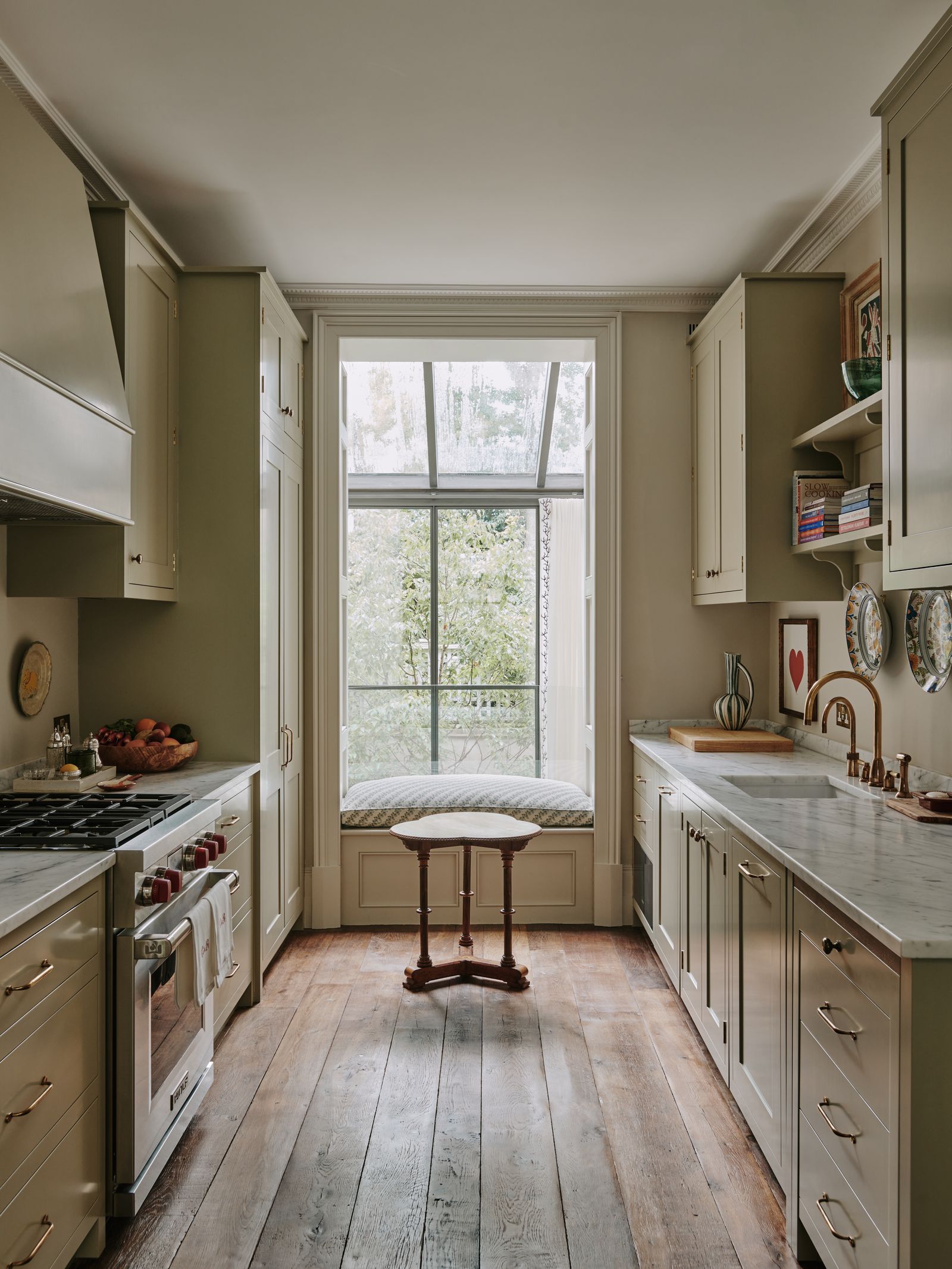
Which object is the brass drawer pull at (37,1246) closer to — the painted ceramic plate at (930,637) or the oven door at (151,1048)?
the oven door at (151,1048)

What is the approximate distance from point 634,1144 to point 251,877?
1.53 metres

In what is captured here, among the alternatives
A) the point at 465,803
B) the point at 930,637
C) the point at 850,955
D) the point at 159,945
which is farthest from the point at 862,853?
the point at 465,803

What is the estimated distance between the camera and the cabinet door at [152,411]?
2.79 metres

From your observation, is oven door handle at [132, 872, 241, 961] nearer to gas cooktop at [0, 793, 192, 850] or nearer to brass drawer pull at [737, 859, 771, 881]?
gas cooktop at [0, 793, 192, 850]

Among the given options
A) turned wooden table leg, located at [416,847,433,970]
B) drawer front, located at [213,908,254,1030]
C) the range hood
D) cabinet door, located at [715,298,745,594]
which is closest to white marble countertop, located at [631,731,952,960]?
cabinet door, located at [715,298,745,594]

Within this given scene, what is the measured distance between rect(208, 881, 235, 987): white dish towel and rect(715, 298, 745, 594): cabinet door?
2.10 metres

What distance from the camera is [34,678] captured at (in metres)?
2.88

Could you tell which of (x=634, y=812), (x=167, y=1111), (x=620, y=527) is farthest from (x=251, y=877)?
(x=620, y=527)

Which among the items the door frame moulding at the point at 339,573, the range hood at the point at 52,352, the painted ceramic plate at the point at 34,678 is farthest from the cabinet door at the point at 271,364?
the painted ceramic plate at the point at 34,678

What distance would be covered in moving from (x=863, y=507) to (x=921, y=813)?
3.07ft

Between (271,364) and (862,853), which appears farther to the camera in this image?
(271,364)

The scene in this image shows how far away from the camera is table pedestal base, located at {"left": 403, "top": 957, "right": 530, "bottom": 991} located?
3.34 metres

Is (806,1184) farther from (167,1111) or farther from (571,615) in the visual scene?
(571,615)

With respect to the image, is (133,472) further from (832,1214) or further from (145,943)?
→ (832,1214)
